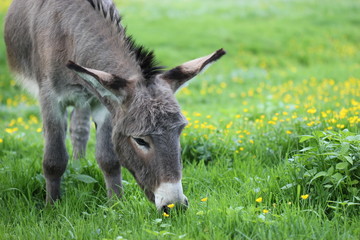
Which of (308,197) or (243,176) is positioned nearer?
(308,197)

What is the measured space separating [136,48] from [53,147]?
54.5 inches

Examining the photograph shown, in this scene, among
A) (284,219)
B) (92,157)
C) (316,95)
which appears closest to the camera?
(284,219)

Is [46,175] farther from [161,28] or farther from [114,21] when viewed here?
[161,28]

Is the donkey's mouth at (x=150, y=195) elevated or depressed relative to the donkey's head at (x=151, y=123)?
depressed

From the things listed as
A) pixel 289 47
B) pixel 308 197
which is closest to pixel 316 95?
pixel 308 197

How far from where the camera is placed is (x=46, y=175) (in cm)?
464

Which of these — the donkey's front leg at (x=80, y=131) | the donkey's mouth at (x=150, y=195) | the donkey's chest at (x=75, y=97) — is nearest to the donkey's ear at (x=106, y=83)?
the donkey's chest at (x=75, y=97)

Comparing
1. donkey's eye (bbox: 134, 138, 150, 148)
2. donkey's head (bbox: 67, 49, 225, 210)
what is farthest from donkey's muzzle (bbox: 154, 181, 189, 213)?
donkey's eye (bbox: 134, 138, 150, 148)

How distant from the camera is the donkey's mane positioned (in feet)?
13.1

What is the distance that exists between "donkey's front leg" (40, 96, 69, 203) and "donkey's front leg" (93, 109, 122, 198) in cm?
37

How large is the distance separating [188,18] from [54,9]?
1601cm

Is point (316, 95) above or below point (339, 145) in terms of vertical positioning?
below

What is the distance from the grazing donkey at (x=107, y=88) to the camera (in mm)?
3543

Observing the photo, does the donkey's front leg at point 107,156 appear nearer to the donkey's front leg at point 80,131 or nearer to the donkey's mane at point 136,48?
the donkey's mane at point 136,48
